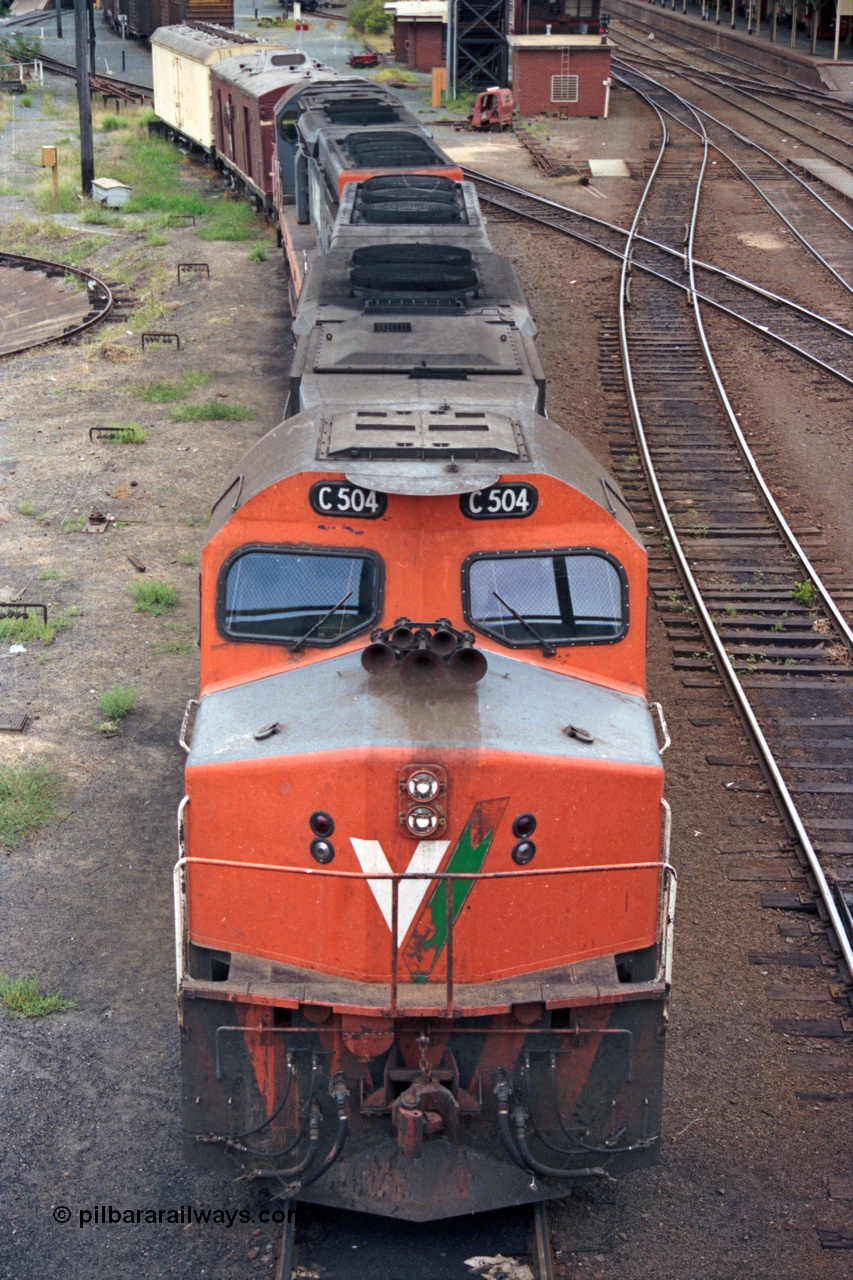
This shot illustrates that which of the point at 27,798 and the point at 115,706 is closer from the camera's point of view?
the point at 27,798

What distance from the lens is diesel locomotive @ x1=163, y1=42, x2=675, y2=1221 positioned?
20.7ft

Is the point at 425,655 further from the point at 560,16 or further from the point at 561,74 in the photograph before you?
the point at 560,16

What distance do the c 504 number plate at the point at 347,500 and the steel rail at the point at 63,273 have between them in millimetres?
17368

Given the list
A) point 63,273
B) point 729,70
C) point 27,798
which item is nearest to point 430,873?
point 27,798

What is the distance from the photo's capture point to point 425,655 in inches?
255

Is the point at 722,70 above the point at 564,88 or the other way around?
above

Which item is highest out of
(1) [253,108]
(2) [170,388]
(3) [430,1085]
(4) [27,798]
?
(1) [253,108]

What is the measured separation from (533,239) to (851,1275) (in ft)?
78.3

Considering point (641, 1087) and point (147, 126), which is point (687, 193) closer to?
point (147, 126)

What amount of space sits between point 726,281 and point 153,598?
14.9 meters

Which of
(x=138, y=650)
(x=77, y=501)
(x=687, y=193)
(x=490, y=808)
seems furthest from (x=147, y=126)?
(x=490, y=808)

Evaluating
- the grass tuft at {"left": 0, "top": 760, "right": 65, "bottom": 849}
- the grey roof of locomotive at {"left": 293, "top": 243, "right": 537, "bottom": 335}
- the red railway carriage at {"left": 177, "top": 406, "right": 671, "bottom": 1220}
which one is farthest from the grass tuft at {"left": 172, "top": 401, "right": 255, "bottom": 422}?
the red railway carriage at {"left": 177, "top": 406, "right": 671, "bottom": 1220}

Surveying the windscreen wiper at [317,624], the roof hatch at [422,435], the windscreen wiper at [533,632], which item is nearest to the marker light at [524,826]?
the windscreen wiper at [533,632]

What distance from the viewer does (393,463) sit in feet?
22.9
